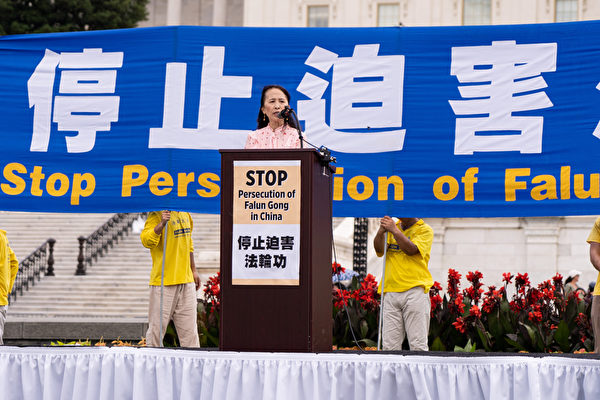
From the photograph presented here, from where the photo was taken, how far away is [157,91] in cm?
813

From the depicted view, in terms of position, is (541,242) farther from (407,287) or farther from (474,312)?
(407,287)

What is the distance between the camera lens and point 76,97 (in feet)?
27.0

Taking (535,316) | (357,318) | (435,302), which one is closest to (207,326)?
(357,318)

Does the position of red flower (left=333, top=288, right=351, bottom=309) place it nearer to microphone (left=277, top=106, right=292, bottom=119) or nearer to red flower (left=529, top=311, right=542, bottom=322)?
red flower (left=529, top=311, right=542, bottom=322)

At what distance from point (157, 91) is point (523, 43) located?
10.7ft

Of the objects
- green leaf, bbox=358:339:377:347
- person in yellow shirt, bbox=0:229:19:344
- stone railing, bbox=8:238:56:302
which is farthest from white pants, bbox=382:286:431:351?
stone railing, bbox=8:238:56:302

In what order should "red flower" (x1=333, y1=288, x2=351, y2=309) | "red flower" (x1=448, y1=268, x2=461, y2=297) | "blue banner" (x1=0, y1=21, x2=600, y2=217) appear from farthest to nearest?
"red flower" (x1=448, y1=268, x2=461, y2=297) < "red flower" (x1=333, y1=288, x2=351, y2=309) < "blue banner" (x1=0, y1=21, x2=600, y2=217)

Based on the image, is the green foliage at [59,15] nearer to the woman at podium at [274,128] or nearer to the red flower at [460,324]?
the red flower at [460,324]

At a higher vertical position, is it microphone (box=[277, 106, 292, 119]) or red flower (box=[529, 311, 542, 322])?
microphone (box=[277, 106, 292, 119])

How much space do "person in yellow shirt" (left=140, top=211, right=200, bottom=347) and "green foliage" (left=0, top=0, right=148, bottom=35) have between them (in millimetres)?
36083

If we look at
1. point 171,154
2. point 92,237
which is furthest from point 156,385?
point 92,237

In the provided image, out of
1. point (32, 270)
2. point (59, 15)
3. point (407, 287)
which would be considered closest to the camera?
point (407, 287)

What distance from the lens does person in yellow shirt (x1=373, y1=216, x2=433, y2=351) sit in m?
8.02

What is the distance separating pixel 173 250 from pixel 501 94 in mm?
3298
